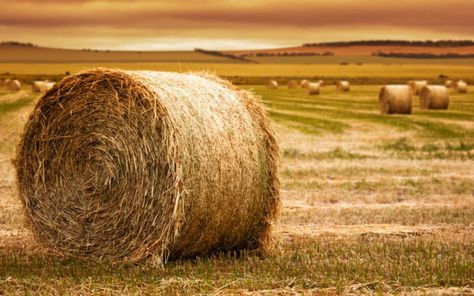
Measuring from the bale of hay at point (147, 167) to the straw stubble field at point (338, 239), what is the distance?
0.88 ft

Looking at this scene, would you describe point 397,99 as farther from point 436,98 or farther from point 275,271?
point 275,271

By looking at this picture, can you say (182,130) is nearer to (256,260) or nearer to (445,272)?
(256,260)

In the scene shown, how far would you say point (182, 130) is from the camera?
818 centimetres

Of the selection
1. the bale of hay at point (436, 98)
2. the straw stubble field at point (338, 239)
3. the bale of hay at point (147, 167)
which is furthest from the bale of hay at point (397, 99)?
the bale of hay at point (147, 167)

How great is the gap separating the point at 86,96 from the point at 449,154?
41.6ft

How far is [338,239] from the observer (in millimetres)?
9750

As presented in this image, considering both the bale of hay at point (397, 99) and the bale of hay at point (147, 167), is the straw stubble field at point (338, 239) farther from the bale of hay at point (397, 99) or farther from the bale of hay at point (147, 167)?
the bale of hay at point (397, 99)

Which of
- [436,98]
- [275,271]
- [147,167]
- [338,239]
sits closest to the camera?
[275,271]

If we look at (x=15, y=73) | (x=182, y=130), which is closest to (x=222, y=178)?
(x=182, y=130)

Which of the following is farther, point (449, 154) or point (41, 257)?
point (449, 154)

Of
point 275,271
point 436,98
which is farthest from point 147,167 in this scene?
point 436,98

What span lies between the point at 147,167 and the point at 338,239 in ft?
8.58

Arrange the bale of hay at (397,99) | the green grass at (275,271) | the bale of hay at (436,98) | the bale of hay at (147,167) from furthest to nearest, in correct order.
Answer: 1. the bale of hay at (436,98)
2. the bale of hay at (397,99)
3. the bale of hay at (147,167)
4. the green grass at (275,271)

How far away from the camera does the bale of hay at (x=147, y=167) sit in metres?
8.16
